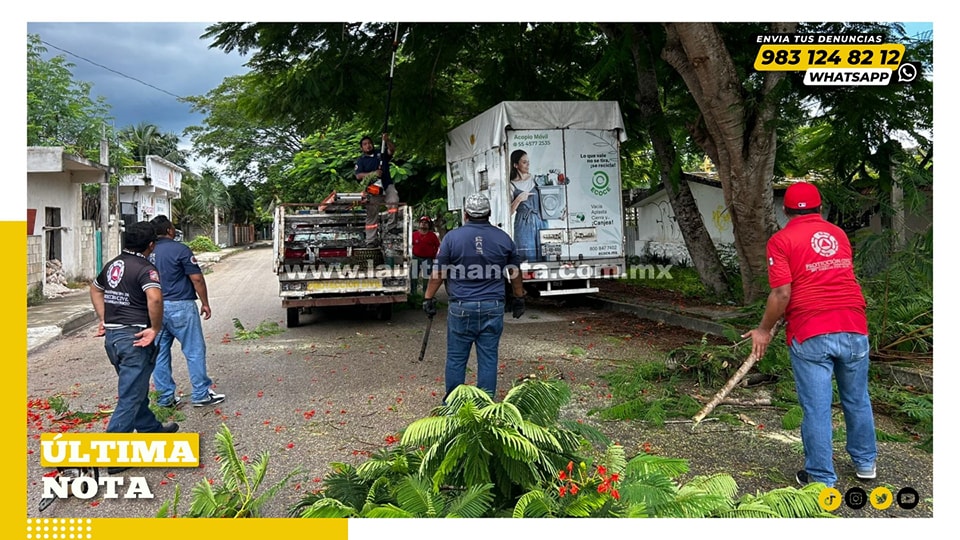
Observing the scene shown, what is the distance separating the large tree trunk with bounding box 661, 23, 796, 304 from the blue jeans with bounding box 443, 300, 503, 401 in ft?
13.3

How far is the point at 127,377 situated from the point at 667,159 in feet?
27.7

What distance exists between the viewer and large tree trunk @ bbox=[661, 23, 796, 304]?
287 inches

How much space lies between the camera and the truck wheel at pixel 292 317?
10.5 m

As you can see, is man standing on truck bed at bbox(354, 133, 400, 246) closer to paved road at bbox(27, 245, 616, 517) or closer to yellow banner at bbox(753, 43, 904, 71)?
paved road at bbox(27, 245, 616, 517)

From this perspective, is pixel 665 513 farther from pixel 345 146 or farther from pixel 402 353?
pixel 345 146

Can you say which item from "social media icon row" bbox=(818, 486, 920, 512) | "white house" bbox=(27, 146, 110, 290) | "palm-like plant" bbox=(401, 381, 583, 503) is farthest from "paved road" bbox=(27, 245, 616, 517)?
"white house" bbox=(27, 146, 110, 290)

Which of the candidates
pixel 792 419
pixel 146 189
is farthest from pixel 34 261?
pixel 146 189

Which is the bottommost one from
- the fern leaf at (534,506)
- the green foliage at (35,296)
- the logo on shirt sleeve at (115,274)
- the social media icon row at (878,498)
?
the social media icon row at (878,498)

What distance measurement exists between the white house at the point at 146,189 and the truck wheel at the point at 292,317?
16517 mm

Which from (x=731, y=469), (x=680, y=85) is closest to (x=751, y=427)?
(x=731, y=469)

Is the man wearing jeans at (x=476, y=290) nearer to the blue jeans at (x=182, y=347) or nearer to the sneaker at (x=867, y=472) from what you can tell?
the blue jeans at (x=182, y=347)

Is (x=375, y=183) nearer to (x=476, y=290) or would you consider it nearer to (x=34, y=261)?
(x=476, y=290)

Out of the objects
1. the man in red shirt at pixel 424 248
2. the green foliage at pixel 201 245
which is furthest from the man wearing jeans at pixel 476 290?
the green foliage at pixel 201 245

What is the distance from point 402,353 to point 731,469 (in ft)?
15.9
